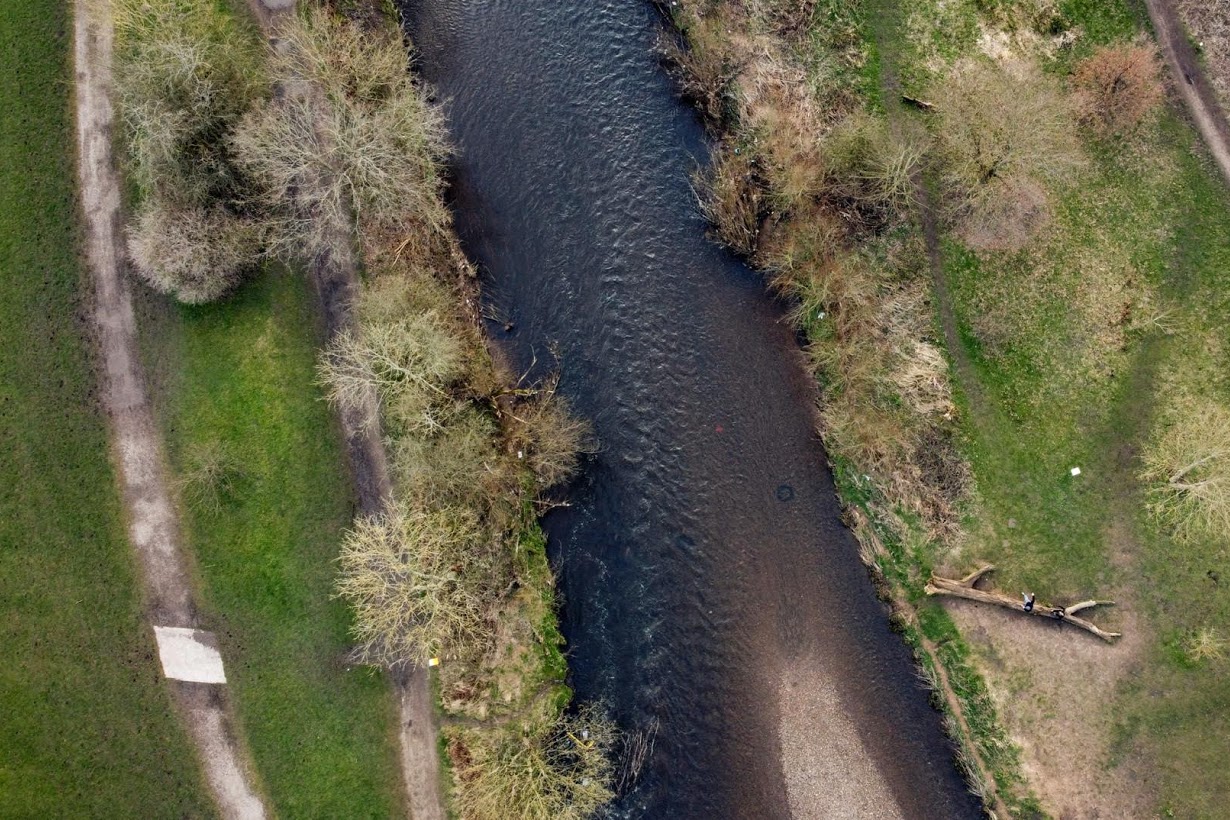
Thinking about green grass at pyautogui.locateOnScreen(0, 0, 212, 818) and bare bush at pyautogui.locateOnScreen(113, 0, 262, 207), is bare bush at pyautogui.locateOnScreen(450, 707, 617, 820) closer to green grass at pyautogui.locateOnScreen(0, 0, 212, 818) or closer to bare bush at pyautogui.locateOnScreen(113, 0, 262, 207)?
green grass at pyautogui.locateOnScreen(0, 0, 212, 818)

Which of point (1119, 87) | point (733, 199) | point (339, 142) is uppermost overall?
point (1119, 87)

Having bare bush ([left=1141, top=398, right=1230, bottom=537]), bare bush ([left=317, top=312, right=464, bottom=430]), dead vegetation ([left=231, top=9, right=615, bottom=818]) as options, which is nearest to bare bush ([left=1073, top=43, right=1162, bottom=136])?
bare bush ([left=1141, top=398, right=1230, bottom=537])

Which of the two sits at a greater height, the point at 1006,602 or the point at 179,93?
the point at 179,93

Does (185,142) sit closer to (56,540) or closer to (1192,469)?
(56,540)

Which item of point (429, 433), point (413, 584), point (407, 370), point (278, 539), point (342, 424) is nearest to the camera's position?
point (413, 584)

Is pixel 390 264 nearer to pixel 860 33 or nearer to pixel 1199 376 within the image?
pixel 860 33

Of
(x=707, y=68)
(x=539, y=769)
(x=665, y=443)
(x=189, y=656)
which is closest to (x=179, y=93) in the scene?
(x=707, y=68)

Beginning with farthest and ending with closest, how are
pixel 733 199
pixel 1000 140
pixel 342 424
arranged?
1. pixel 733 199
2. pixel 342 424
3. pixel 1000 140
